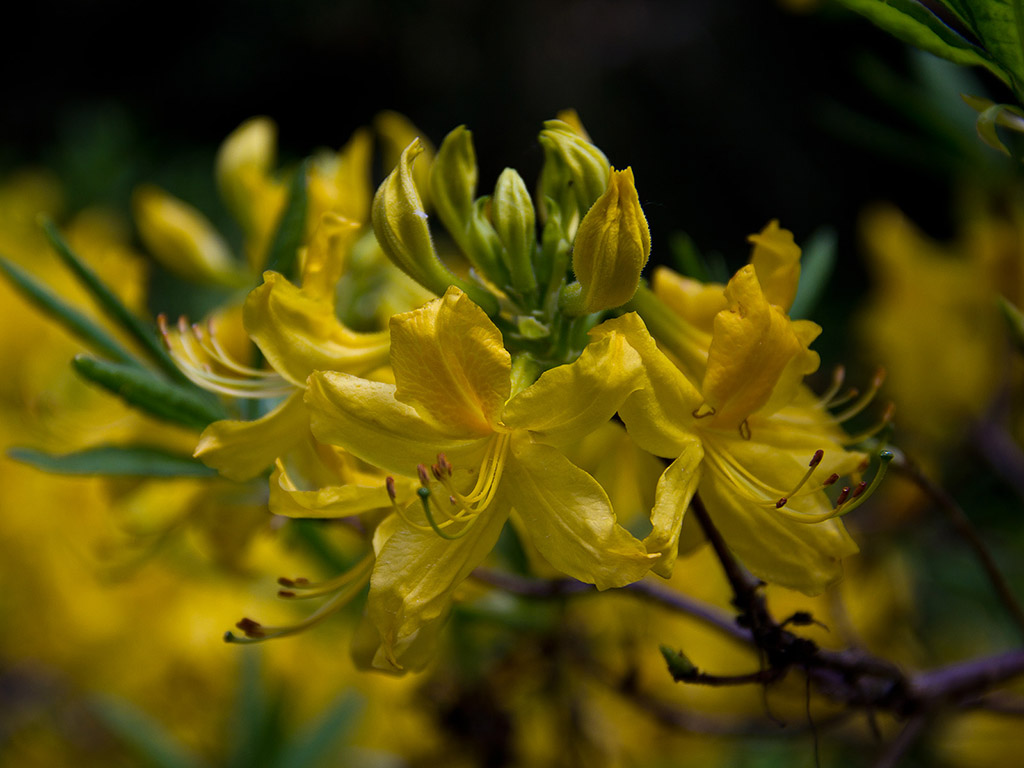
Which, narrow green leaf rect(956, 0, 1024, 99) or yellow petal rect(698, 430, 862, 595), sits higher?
narrow green leaf rect(956, 0, 1024, 99)

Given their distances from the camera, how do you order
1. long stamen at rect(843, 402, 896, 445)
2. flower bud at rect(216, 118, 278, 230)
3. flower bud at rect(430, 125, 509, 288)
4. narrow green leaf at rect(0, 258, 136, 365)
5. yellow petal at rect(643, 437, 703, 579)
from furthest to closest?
flower bud at rect(216, 118, 278, 230), narrow green leaf at rect(0, 258, 136, 365), flower bud at rect(430, 125, 509, 288), long stamen at rect(843, 402, 896, 445), yellow petal at rect(643, 437, 703, 579)

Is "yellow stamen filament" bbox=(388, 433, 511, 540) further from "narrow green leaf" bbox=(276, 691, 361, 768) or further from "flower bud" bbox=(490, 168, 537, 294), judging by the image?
"narrow green leaf" bbox=(276, 691, 361, 768)

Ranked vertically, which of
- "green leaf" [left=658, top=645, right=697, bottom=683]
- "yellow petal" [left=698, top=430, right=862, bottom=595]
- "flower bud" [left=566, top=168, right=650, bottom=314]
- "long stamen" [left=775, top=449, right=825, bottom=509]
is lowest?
"green leaf" [left=658, top=645, right=697, bottom=683]

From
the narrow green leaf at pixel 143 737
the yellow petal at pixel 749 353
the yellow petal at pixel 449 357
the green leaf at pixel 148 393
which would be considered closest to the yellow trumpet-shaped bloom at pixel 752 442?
the yellow petal at pixel 749 353

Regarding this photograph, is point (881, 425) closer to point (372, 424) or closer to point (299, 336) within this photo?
point (372, 424)

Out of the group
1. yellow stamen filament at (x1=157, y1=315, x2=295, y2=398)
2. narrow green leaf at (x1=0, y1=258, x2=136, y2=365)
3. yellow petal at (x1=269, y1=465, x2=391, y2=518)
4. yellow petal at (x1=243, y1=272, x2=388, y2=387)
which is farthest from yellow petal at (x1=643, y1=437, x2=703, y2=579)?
narrow green leaf at (x1=0, y1=258, x2=136, y2=365)

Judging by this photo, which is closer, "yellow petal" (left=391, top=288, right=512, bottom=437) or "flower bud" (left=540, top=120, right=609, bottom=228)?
"yellow petal" (left=391, top=288, right=512, bottom=437)

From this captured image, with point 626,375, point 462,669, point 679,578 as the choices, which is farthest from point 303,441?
point 679,578

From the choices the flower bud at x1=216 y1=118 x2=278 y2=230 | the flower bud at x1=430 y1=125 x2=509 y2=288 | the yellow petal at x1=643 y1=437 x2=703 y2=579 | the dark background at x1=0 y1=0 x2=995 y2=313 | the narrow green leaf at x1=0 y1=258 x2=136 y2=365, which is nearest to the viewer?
the yellow petal at x1=643 y1=437 x2=703 y2=579

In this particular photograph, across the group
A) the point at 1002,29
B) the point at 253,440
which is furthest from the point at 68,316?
the point at 1002,29
